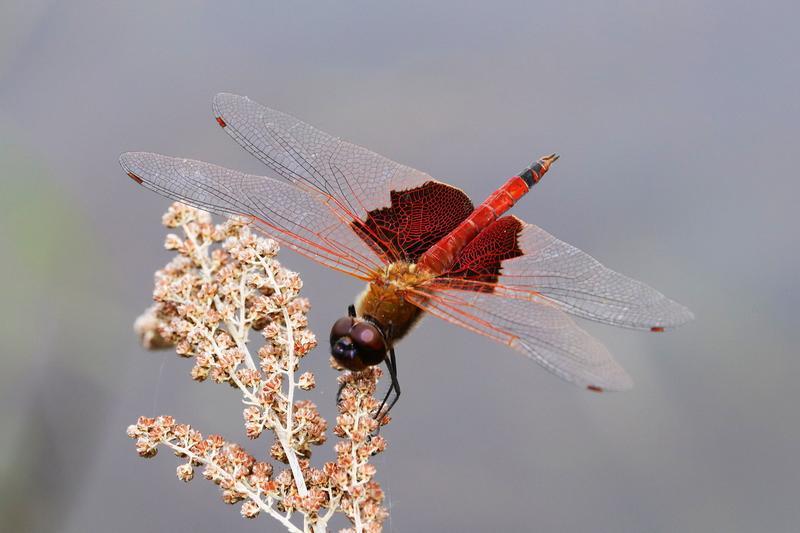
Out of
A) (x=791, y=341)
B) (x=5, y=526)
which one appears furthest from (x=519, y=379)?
(x=5, y=526)

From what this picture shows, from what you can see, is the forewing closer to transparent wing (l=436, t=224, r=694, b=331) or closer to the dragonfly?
the dragonfly

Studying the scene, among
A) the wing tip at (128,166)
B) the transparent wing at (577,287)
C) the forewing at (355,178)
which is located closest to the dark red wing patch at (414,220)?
the forewing at (355,178)

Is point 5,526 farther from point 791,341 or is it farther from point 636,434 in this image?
point 791,341

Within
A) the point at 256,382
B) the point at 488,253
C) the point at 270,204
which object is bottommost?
the point at 256,382

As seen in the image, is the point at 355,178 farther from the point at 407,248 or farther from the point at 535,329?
the point at 535,329

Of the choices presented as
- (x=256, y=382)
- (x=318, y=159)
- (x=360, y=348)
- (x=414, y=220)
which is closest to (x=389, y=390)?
(x=360, y=348)

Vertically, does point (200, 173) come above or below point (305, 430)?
above
